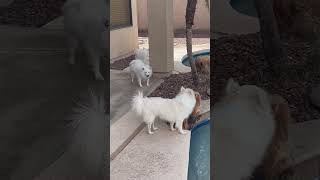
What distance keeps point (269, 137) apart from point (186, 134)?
2.77 m

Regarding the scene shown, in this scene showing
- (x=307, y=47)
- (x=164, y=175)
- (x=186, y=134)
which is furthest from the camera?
(x=186, y=134)

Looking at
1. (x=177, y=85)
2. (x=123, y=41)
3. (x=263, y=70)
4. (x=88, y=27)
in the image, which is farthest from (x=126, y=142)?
(x=123, y=41)

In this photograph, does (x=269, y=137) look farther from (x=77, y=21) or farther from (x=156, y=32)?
(x=156, y=32)

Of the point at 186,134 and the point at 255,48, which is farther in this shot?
the point at 186,134

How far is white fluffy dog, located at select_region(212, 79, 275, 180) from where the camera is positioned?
1.67 metres

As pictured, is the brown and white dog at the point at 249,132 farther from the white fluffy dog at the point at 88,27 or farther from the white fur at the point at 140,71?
the white fur at the point at 140,71

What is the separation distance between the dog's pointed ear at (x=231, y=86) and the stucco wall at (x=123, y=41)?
698 centimetres

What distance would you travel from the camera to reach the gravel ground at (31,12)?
6.10 ft

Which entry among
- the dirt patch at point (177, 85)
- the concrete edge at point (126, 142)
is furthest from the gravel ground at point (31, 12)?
the dirt patch at point (177, 85)

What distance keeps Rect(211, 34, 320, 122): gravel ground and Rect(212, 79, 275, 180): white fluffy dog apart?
0.13ft

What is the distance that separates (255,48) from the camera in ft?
5.39

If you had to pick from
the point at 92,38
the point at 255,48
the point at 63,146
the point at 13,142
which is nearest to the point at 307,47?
the point at 255,48

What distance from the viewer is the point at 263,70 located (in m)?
1.64

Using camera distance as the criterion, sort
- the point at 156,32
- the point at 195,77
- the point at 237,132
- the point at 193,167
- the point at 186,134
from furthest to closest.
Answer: the point at 156,32, the point at 195,77, the point at 186,134, the point at 193,167, the point at 237,132
